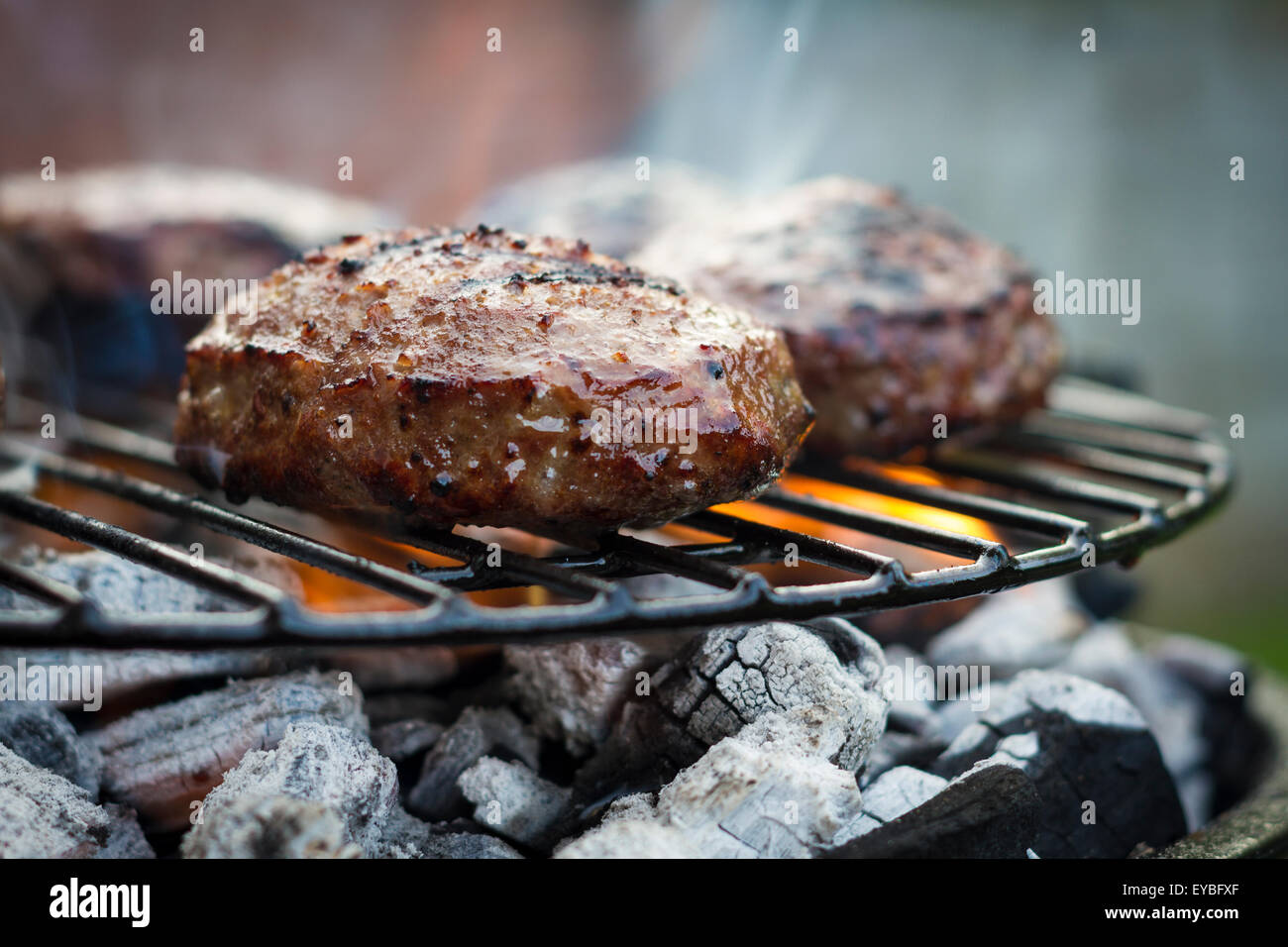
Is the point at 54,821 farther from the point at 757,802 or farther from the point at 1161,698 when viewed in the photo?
the point at 1161,698

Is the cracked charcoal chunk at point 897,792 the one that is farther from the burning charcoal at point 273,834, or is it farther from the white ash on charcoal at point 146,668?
the white ash on charcoal at point 146,668

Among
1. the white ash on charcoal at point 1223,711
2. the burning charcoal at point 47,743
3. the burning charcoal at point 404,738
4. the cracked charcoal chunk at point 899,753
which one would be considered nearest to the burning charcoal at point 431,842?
the burning charcoal at point 404,738

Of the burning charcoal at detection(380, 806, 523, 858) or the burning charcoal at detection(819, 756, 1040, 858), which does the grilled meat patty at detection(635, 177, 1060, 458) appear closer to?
the burning charcoal at detection(819, 756, 1040, 858)

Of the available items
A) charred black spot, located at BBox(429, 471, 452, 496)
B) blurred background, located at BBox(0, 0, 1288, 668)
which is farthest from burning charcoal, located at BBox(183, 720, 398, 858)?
blurred background, located at BBox(0, 0, 1288, 668)

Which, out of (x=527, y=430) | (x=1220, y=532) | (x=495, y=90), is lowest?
(x=1220, y=532)

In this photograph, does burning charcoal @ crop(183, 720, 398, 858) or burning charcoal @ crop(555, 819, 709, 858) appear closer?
burning charcoal @ crop(555, 819, 709, 858)

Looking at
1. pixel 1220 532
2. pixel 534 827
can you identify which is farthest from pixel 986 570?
pixel 1220 532

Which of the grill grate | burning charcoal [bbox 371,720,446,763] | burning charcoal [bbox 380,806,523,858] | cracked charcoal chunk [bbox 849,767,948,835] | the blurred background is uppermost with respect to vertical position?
the blurred background

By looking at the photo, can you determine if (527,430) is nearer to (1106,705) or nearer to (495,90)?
(1106,705)
